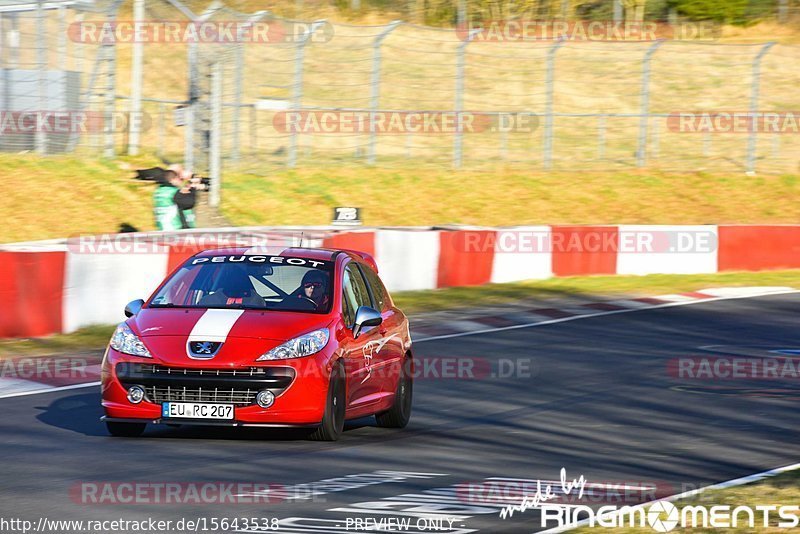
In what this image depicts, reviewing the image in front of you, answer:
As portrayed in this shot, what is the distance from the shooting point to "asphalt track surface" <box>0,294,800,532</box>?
23.2ft

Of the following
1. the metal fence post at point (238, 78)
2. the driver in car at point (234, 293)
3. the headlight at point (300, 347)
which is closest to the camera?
the headlight at point (300, 347)

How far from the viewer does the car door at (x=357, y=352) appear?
9.72 meters

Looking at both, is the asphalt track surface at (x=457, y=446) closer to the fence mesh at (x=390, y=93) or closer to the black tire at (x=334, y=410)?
the black tire at (x=334, y=410)

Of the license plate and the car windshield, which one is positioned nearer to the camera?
the license plate

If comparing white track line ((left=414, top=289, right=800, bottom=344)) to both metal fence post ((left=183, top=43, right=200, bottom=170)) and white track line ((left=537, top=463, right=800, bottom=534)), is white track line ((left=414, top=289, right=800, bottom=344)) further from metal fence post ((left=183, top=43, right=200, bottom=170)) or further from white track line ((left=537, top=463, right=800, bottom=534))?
metal fence post ((left=183, top=43, right=200, bottom=170))

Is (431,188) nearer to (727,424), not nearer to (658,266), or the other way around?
(658,266)

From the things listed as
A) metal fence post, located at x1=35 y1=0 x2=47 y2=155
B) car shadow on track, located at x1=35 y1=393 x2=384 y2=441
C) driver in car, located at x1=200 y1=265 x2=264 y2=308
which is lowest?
car shadow on track, located at x1=35 y1=393 x2=384 y2=441

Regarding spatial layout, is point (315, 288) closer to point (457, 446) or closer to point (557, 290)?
point (457, 446)

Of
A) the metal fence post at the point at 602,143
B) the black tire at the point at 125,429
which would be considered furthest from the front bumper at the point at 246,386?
the metal fence post at the point at 602,143

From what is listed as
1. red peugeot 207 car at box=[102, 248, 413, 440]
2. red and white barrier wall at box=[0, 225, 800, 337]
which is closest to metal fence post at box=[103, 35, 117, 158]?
red and white barrier wall at box=[0, 225, 800, 337]

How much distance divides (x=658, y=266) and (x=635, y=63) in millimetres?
24860

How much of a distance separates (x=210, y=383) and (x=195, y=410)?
0.68 ft

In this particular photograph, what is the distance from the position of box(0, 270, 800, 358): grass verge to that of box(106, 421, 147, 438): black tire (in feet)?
18.6

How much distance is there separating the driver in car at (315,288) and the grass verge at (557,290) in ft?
18.6
